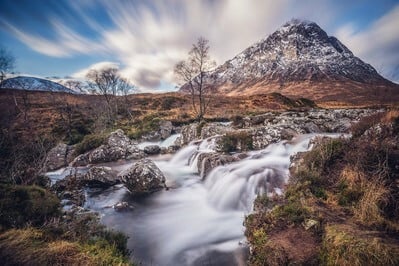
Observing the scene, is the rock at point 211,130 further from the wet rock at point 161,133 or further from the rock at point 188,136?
the wet rock at point 161,133

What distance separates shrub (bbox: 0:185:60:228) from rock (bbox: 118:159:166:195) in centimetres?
584

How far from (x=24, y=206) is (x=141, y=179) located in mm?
6865

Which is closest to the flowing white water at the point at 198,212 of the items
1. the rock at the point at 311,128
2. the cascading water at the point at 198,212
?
the cascading water at the point at 198,212

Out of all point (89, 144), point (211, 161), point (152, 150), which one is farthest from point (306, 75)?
point (211, 161)

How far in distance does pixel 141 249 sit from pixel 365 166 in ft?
25.4

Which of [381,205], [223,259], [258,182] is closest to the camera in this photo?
[381,205]

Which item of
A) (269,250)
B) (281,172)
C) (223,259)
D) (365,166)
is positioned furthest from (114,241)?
(281,172)

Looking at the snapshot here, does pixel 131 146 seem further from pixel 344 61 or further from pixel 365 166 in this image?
pixel 344 61

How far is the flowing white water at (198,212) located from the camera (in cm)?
809

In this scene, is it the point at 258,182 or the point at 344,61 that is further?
the point at 344,61

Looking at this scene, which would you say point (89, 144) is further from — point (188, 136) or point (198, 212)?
point (198, 212)

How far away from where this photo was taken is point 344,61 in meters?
177

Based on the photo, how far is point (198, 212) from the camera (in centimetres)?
1132

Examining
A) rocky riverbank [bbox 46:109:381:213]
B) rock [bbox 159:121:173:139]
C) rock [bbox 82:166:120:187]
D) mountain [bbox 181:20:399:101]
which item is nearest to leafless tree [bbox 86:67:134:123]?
rock [bbox 159:121:173:139]
